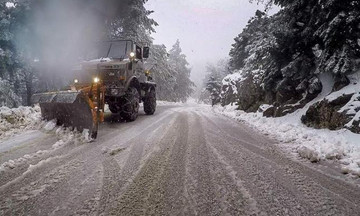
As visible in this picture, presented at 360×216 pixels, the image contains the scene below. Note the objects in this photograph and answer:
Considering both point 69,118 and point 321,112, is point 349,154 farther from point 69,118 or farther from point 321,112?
point 69,118

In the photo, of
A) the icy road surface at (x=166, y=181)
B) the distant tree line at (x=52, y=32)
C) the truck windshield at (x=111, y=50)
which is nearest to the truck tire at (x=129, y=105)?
the truck windshield at (x=111, y=50)

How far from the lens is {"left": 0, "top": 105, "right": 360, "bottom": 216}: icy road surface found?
263cm

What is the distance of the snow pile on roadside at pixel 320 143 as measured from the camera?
4293 millimetres

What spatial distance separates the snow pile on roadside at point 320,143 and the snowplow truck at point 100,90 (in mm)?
4185

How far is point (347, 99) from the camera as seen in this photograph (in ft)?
20.5

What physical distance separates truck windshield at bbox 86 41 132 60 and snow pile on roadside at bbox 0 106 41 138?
2.69 metres

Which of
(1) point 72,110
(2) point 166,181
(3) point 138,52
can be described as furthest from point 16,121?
(2) point 166,181

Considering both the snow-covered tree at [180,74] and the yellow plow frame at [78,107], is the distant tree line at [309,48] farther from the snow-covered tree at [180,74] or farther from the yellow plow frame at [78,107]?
the snow-covered tree at [180,74]

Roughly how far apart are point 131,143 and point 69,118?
2090mm

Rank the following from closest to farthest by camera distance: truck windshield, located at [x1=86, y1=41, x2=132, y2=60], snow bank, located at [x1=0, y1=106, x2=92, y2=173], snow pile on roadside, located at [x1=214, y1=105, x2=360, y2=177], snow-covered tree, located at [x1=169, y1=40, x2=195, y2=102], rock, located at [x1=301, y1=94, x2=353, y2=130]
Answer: snow pile on roadside, located at [x1=214, y1=105, x2=360, y2=177], snow bank, located at [x1=0, y1=106, x2=92, y2=173], rock, located at [x1=301, y1=94, x2=353, y2=130], truck windshield, located at [x1=86, y1=41, x2=132, y2=60], snow-covered tree, located at [x1=169, y1=40, x2=195, y2=102]

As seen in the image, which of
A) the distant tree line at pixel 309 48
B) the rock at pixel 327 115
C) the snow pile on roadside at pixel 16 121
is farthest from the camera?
the snow pile on roadside at pixel 16 121

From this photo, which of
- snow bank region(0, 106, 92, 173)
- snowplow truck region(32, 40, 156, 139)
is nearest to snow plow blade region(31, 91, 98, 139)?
snowplow truck region(32, 40, 156, 139)

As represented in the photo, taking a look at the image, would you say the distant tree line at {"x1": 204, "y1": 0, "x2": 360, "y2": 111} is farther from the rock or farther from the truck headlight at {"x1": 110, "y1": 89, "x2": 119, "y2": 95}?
the truck headlight at {"x1": 110, "y1": 89, "x2": 119, "y2": 95}

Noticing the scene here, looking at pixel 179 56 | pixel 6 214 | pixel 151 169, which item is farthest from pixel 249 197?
pixel 179 56
